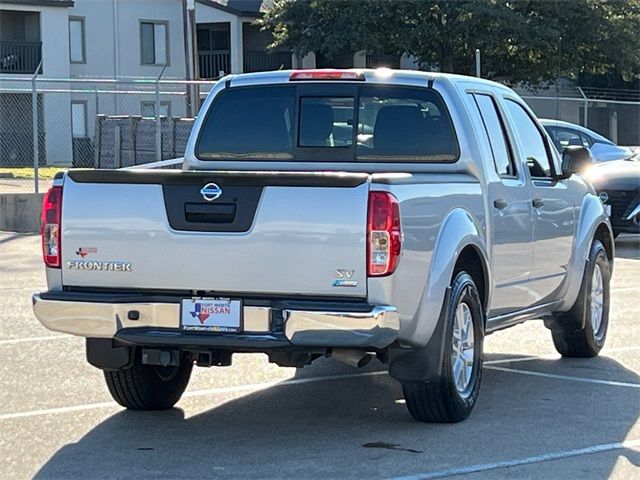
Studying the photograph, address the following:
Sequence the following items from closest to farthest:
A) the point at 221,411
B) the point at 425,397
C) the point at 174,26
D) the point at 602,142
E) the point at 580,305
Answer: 1. the point at 425,397
2. the point at 221,411
3. the point at 580,305
4. the point at 602,142
5. the point at 174,26

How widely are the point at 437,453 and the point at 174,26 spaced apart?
139ft

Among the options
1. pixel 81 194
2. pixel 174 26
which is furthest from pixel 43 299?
pixel 174 26

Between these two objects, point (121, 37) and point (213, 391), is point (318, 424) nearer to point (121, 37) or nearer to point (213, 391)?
point (213, 391)

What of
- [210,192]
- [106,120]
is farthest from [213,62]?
[210,192]

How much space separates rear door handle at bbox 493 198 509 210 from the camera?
758 centimetres

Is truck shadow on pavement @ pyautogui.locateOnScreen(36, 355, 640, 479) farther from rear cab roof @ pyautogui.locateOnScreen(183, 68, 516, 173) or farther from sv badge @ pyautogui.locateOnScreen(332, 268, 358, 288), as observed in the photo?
rear cab roof @ pyautogui.locateOnScreen(183, 68, 516, 173)

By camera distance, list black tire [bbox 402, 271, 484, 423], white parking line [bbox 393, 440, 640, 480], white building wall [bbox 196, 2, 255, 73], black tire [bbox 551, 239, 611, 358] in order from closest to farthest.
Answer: white parking line [bbox 393, 440, 640, 480]
black tire [bbox 402, 271, 484, 423]
black tire [bbox 551, 239, 611, 358]
white building wall [bbox 196, 2, 255, 73]

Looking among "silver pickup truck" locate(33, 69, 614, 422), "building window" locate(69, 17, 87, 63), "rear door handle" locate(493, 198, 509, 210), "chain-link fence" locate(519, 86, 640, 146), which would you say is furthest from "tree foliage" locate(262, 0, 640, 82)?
"rear door handle" locate(493, 198, 509, 210)

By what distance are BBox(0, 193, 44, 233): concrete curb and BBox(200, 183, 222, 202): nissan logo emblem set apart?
14.8m

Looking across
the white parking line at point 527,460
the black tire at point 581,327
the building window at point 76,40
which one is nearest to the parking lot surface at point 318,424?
the white parking line at point 527,460

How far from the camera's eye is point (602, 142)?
22.9m

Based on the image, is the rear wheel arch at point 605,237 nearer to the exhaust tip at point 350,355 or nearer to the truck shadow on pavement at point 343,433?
the truck shadow on pavement at point 343,433

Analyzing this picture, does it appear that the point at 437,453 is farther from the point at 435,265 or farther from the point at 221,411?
the point at 221,411

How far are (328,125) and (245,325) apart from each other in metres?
2.00
